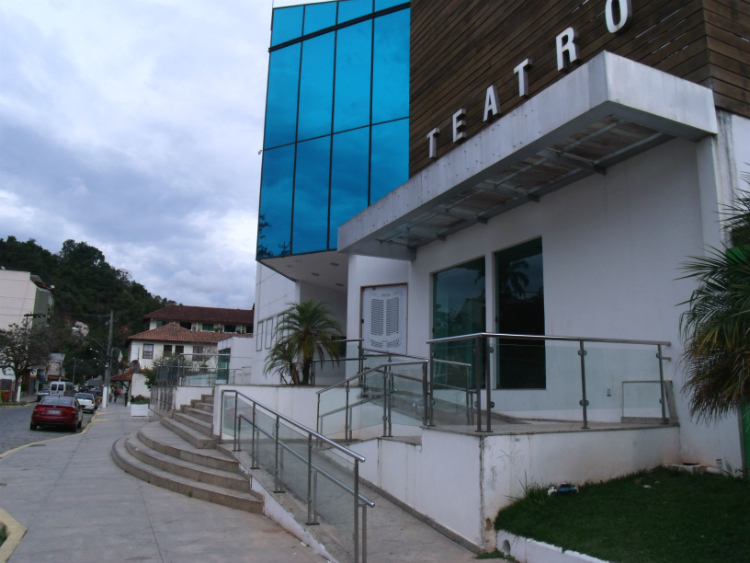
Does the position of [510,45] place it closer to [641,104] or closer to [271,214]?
[641,104]

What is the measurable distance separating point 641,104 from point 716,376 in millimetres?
3740

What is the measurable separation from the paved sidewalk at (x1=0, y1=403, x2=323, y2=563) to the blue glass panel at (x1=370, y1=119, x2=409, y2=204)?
32.6 feet

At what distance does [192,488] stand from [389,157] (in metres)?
10.9

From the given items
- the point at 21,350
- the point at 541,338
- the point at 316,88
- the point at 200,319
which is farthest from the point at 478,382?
the point at 200,319

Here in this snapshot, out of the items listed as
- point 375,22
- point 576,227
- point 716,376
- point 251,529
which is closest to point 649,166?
point 576,227

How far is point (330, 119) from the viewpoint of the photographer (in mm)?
18719

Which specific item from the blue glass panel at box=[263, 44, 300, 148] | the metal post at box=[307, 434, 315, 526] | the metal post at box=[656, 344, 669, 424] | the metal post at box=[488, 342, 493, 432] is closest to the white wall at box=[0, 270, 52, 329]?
the blue glass panel at box=[263, 44, 300, 148]

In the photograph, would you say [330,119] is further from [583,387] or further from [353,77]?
[583,387]

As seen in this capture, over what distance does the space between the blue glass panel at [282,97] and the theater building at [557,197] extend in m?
3.55

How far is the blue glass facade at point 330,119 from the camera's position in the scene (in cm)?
1741

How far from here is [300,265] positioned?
64.7ft

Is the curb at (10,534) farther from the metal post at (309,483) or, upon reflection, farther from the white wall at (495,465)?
the white wall at (495,465)

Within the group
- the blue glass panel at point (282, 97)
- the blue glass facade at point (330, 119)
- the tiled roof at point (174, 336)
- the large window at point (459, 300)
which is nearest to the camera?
the large window at point (459, 300)

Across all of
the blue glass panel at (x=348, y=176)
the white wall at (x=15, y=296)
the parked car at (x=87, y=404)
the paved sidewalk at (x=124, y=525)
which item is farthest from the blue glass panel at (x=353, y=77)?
the white wall at (x=15, y=296)
